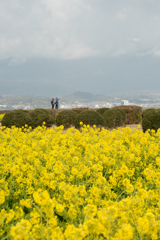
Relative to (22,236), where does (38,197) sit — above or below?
above

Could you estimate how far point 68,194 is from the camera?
2129 millimetres

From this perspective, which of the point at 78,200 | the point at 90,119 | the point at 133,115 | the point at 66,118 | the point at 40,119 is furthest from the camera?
the point at 133,115

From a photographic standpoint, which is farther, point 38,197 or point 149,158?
point 149,158

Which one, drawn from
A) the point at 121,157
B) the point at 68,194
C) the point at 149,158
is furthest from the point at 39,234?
the point at 149,158

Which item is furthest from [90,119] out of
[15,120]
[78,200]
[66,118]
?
[78,200]

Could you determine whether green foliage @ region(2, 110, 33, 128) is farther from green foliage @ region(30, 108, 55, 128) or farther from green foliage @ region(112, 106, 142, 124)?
green foliage @ region(112, 106, 142, 124)

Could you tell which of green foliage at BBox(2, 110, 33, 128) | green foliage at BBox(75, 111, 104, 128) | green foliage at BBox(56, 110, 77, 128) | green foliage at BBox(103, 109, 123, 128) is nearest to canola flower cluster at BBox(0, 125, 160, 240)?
green foliage at BBox(75, 111, 104, 128)

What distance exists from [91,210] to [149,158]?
3076 millimetres

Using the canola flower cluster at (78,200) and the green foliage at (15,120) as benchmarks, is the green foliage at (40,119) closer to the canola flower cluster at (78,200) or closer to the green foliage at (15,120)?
the green foliage at (15,120)

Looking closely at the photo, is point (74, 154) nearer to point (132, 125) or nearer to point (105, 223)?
point (105, 223)

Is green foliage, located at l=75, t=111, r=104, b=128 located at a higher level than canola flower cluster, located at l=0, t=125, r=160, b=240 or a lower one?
higher

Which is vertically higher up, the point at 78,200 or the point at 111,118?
the point at 111,118

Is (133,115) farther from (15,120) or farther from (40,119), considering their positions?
(15,120)

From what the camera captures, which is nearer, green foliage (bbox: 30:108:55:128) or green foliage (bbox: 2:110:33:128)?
green foliage (bbox: 2:110:33:128)
